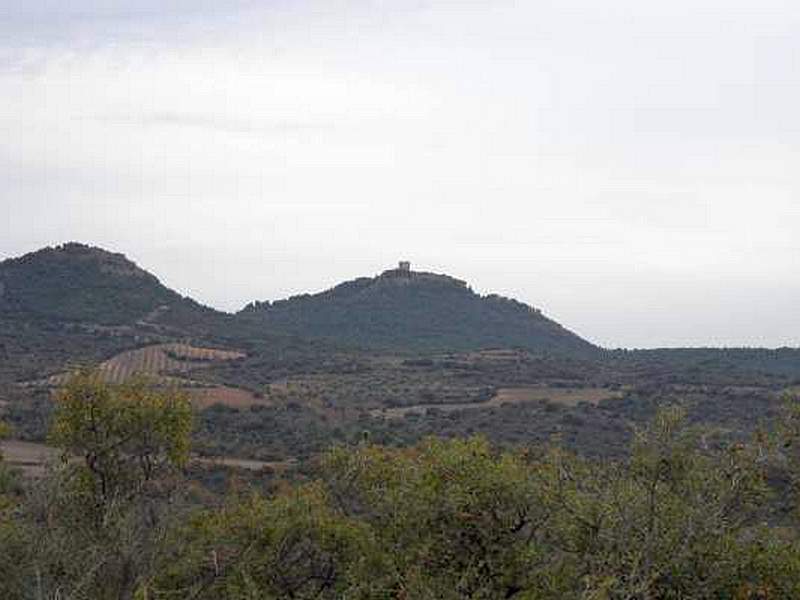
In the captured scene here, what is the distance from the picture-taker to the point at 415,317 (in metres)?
107

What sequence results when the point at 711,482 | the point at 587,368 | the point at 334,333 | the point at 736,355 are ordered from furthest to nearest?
the point at 334,333 < the point at 736,355 < the point at 587,368 < the point at 711,482

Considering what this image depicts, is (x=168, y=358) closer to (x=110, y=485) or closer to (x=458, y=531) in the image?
(x=110, y=485)

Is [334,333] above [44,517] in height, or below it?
above

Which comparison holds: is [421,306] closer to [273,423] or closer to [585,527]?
[273,423]

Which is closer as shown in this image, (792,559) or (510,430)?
(792,559)

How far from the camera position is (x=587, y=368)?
252 feet

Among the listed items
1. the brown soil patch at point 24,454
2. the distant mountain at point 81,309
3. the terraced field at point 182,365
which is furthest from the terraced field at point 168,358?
the brown soil patch at point 24,454

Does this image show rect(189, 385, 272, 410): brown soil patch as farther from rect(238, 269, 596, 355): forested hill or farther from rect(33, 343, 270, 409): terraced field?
rect(238, 269, 596, 355): forested hill

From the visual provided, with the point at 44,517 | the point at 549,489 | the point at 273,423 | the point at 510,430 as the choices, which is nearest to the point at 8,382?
the point at 273,423

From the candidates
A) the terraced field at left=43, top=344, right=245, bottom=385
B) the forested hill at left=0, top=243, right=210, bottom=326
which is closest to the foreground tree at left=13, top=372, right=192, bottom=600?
the terraced field at left=43, top=344, right=245, bottom=385

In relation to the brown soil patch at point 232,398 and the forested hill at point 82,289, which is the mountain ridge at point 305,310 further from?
the brown soil patch at point 232,398

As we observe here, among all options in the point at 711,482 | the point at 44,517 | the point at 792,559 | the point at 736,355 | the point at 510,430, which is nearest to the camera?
the point at 792,559

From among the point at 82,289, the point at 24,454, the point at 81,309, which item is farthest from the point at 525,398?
the point at 82,289

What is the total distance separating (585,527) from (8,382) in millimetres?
46849
